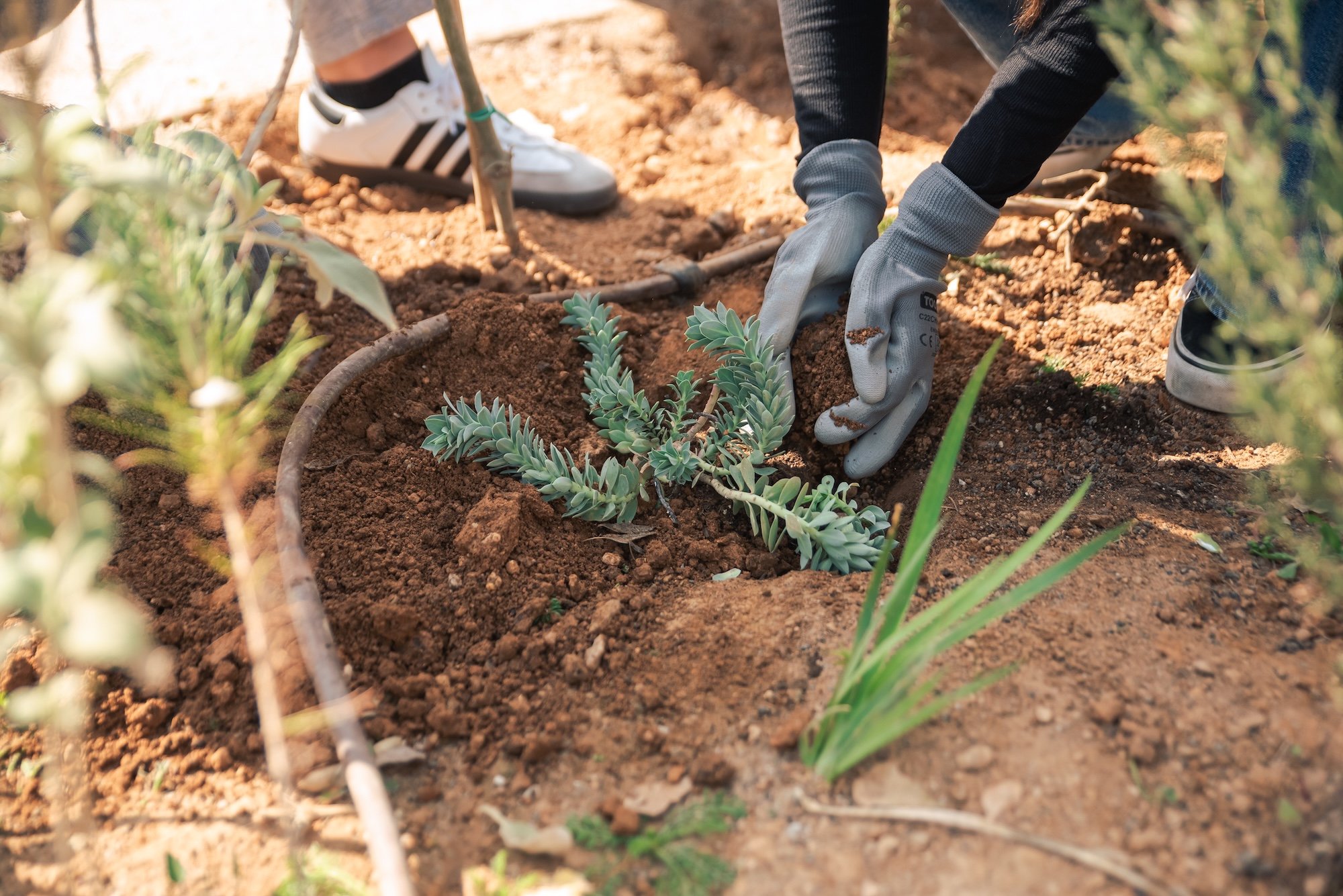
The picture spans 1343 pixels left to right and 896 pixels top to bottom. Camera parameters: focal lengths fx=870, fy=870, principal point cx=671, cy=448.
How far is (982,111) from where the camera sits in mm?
1859

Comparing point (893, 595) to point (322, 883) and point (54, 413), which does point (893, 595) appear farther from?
point (54, 413)

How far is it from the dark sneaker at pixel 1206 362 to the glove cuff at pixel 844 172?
0.79m

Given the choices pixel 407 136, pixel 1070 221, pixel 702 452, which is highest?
pixel 407 136

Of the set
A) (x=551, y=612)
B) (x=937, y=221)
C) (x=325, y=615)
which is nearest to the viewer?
(x=325, y=615)

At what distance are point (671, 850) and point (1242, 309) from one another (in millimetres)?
1538

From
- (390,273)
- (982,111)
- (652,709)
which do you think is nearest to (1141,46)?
(982,111)

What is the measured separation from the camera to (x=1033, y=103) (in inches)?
70.0

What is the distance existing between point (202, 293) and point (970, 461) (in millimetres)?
1521

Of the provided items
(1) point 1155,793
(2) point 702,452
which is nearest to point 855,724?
(1) point 1155,793

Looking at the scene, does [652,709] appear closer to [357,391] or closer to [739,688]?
[739,688]

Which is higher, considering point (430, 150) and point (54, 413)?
point (54, 413)

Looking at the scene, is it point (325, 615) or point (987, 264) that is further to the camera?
point (987, 264)

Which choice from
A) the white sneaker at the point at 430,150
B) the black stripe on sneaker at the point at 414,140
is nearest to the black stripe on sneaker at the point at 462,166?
the white sneaker at the point at 430,150

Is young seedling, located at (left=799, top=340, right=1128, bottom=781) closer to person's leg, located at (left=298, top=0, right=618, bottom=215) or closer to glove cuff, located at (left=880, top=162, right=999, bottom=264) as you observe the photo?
glove cuff, located at (left=880, top=162, right=999, bottom=264)
